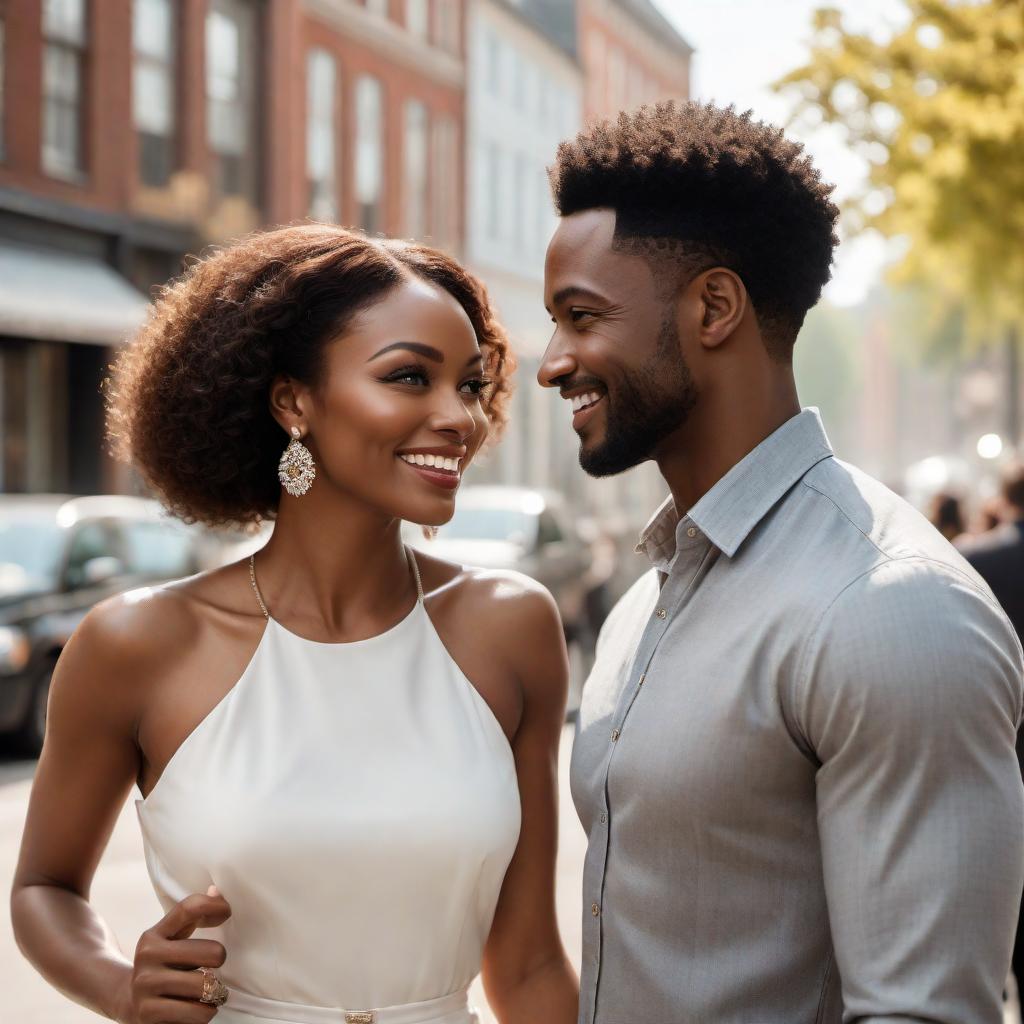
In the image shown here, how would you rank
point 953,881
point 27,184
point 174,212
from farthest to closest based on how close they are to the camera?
point 174,212
point 27,184
point 953,881

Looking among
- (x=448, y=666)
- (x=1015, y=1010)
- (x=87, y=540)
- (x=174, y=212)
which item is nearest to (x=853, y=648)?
(x=448, y=666)

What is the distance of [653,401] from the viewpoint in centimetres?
237

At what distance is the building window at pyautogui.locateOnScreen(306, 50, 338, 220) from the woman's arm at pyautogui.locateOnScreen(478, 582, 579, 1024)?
74.8ft

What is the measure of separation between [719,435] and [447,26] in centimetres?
3036

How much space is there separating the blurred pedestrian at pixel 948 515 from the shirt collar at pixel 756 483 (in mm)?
6656

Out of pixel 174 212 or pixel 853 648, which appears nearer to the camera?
pixel 853 648

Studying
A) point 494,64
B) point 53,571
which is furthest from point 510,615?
point 494,64

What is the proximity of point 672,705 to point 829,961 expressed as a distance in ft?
1.33

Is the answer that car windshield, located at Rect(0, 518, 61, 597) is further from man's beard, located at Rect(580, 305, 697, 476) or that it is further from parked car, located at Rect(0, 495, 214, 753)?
man's beard, located at Rect(580, 305, 697, 476)

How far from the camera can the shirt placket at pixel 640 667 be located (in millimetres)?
2314

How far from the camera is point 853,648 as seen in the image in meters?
1.94

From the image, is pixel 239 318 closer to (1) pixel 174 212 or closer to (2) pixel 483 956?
(2) pixel 483 956

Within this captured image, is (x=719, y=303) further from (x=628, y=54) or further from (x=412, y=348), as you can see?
(x=628, y=54)

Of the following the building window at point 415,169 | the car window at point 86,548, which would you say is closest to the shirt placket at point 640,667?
the car window at point 86,548
